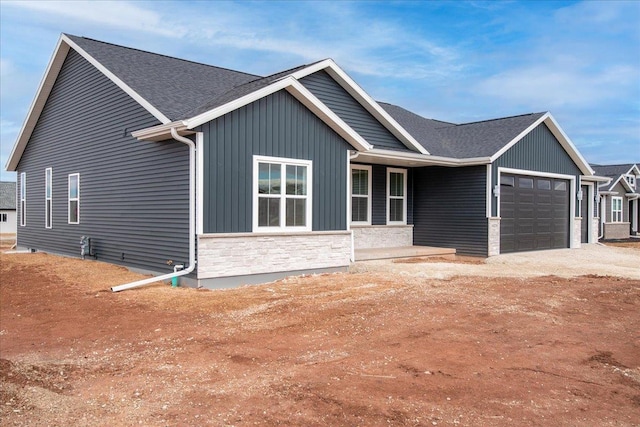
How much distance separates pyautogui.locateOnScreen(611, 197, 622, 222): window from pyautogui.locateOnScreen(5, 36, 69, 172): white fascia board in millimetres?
31364

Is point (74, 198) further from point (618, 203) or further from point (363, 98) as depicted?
point (618, 203)

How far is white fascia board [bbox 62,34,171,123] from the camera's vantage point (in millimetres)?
10758

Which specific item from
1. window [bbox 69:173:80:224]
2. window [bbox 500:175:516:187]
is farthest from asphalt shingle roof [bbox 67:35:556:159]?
window [bbox 69:173:80:224]

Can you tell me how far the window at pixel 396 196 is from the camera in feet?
56.2

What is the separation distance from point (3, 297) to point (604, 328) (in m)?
10.2

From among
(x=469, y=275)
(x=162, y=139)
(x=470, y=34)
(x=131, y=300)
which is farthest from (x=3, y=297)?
(x=470, y=34)

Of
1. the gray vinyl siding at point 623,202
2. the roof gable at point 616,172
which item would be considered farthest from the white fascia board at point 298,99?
the gray vinyl siding at point 623,202

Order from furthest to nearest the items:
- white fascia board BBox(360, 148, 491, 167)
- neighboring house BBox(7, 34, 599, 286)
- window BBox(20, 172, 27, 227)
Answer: window BBox(20, 172, 27, 227), white fascia board BBox(360, 148, 491, 167), neighboring house BBox(7, 34, 599, 286)

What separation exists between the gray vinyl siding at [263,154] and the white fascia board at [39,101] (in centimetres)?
789

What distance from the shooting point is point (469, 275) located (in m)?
12.0

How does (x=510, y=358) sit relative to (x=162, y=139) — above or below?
below

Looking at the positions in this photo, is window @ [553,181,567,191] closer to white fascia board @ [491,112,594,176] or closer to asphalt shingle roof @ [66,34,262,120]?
white fascia board @ [491,112,594,176]

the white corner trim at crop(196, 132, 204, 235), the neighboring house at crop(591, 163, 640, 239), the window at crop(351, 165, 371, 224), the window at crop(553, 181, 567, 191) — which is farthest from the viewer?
the neighboring house at crop(591, 163, 640, 239)

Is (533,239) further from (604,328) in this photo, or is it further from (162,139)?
(162,139)
